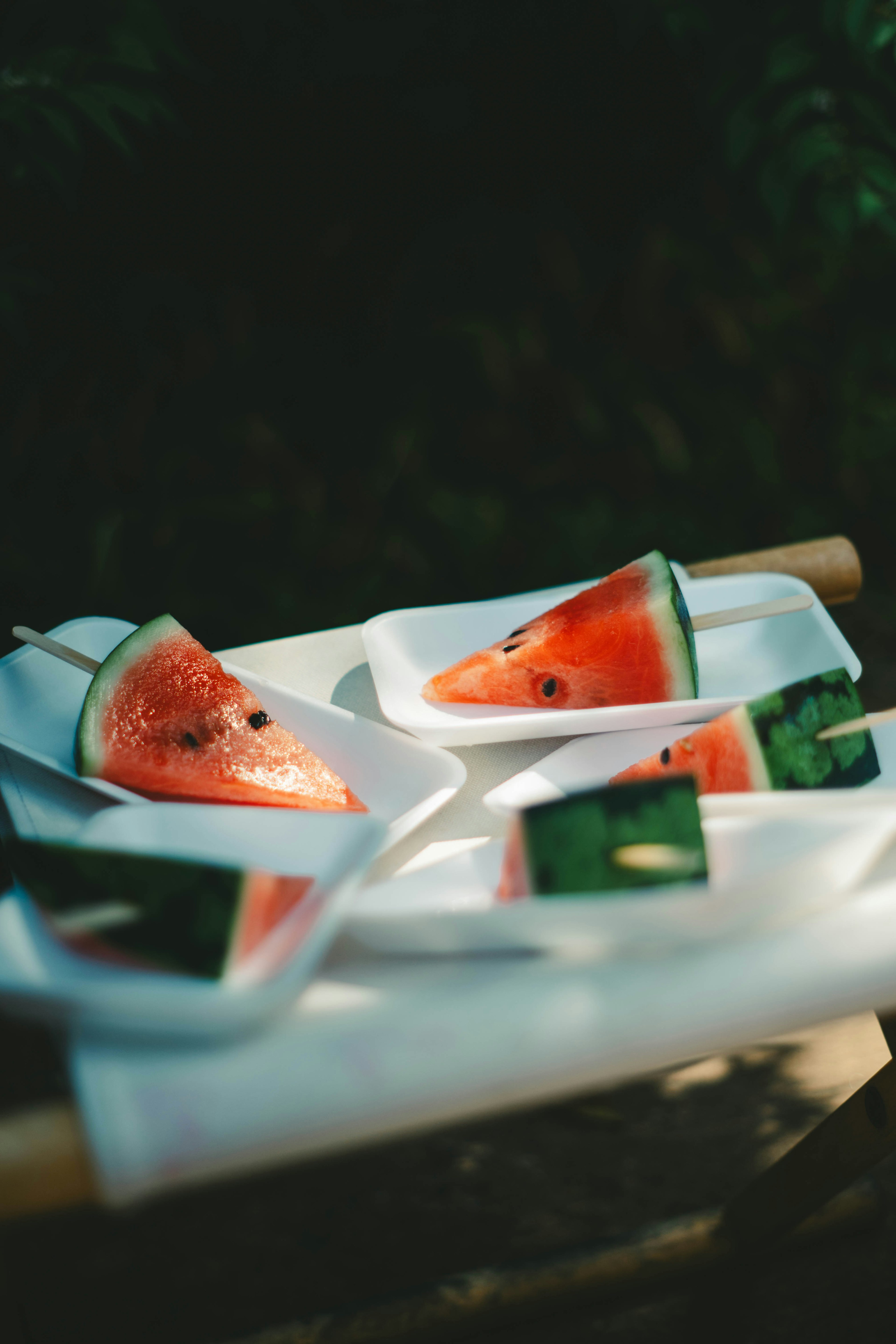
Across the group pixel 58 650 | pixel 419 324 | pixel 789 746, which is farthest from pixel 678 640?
pixel 419 324

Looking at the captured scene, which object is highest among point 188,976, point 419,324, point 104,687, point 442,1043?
point 419,324

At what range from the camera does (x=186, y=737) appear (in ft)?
3.79

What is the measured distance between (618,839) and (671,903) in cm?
6

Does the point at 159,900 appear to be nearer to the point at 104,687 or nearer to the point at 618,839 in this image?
the point at 618,839

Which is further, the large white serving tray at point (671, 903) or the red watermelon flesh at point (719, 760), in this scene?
the red watermelon flesh at point (719, 760)

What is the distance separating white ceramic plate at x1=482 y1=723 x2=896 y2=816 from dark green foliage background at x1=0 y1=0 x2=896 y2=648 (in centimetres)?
192

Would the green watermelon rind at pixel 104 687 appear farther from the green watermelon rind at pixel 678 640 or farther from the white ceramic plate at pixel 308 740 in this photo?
the green watermelon rind at pixel 678 640

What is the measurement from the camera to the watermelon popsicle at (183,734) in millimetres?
1034

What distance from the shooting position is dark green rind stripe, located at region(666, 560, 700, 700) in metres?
1.14

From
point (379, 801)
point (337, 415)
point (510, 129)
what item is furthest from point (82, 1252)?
point (510, 129)

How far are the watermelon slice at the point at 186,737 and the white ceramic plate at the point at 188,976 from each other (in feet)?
0.62


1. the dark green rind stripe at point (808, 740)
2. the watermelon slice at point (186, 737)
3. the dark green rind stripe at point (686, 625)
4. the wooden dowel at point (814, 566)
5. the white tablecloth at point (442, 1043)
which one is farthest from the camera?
the wooden dowel at point (814, 566)

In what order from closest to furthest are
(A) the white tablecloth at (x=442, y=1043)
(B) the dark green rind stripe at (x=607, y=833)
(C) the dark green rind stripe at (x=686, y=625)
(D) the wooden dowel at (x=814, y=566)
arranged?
1. (A) the white tablecloth at (x=442, y=1043)
2. (B) the dark green rind stripe at (x=607, y=833)
3. (C) the dark green rind stripe at (x=686, y=625)
4. (D) the wooden dowel at (x=814, y=566)

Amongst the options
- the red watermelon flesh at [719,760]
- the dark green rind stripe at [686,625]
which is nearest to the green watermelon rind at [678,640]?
the dark green rind stripe at [686,625]
